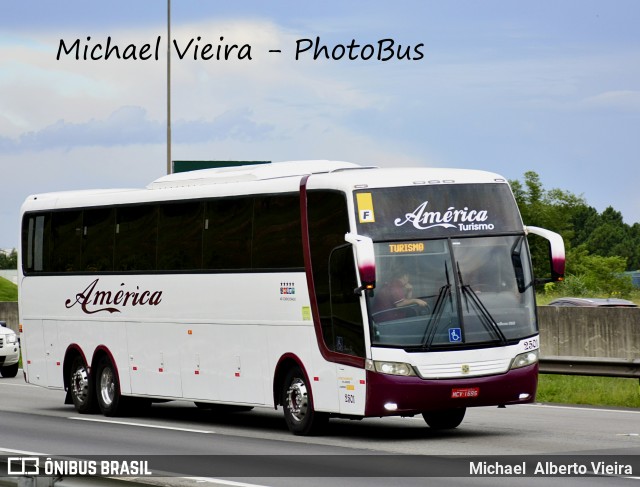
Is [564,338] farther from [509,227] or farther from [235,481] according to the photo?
[235,481]

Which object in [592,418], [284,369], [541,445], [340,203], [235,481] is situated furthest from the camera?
[592,418]

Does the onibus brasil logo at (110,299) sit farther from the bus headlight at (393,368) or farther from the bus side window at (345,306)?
the bus headlight at (393,368)

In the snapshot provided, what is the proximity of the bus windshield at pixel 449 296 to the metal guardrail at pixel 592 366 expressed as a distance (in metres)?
5.92

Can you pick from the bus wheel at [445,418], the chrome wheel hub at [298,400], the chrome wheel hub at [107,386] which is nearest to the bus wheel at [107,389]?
the chrome wheel hub at [107,386]

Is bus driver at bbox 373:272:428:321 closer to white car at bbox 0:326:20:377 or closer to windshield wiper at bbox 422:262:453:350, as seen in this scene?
windshield wiper at bbox 422:262:453:350

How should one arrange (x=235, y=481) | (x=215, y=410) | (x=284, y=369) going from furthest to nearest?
(x=215, y=410)
(x=284, y=369)
(x=235, y=481)

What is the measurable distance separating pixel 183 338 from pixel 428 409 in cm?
507

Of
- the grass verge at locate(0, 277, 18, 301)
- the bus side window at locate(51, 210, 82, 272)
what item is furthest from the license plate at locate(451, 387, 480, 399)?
the grass verge at locate(0, 277, 18, 301)

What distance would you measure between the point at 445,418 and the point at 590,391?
6.39m

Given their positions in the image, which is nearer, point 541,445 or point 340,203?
point 541,445

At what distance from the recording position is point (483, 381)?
653 inches

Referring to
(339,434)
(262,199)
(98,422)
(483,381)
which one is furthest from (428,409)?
(98,422)

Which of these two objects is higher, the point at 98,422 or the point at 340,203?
the point at 340,203

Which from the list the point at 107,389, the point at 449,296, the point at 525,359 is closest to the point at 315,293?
the point at 449,296
